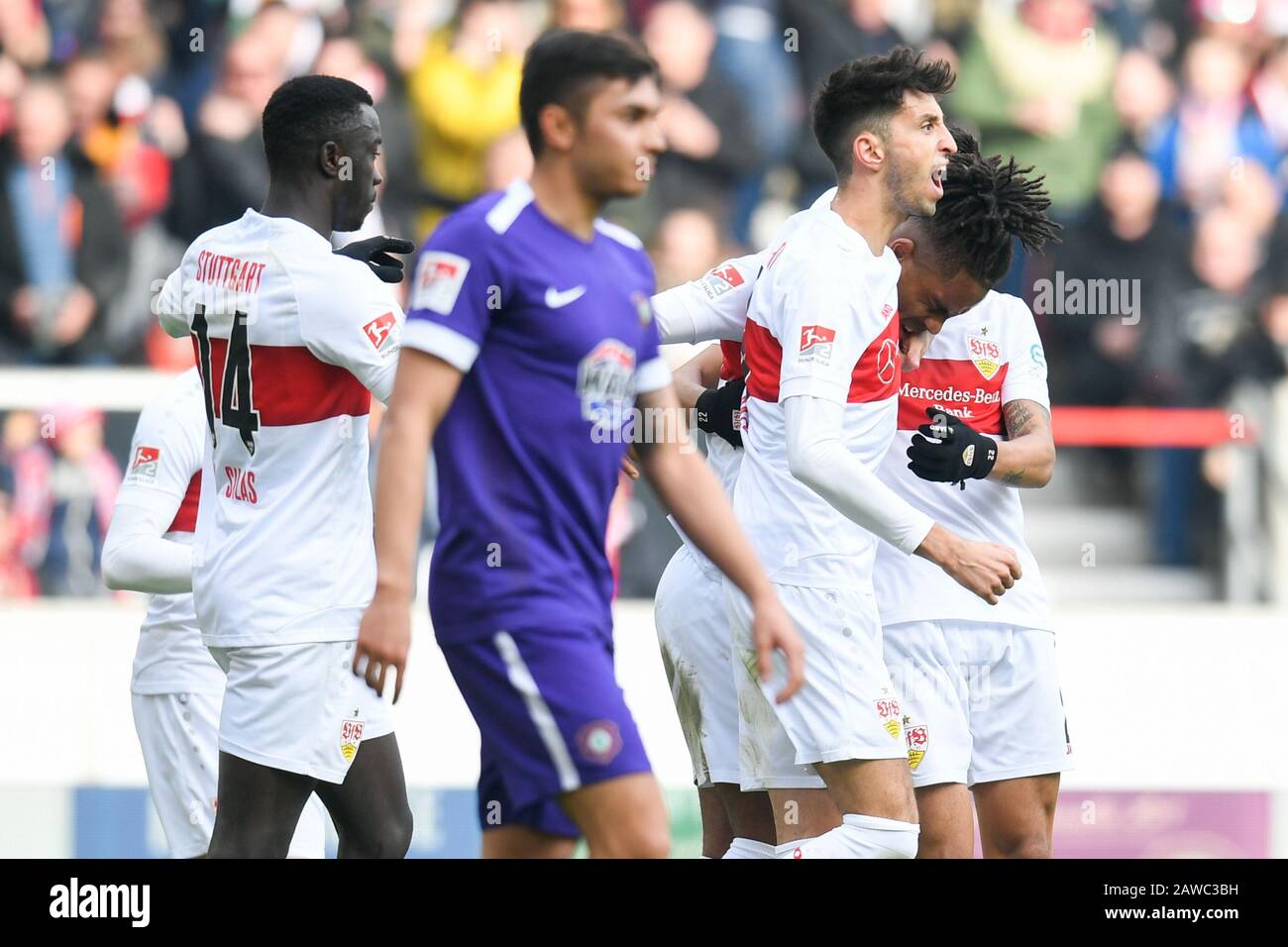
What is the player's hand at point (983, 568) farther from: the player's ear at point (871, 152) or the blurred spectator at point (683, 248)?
the blurred spectator at point (683, 248)

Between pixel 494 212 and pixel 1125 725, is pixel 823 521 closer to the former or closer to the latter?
pixel 494 212

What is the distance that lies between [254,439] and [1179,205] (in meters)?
6.87

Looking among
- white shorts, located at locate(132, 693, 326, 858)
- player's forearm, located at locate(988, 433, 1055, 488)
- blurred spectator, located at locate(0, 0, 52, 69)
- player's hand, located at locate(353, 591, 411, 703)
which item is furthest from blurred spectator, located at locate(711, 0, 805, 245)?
player's hand, located at locate(353, 591, 411, 703)

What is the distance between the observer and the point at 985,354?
6.27 m

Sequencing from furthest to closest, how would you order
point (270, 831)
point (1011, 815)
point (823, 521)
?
point (1011, 815) < point (823, 521) < point (270, 831)

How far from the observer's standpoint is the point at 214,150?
408 inches

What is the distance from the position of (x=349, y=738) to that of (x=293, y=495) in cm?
65

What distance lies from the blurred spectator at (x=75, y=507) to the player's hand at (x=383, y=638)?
5218mm

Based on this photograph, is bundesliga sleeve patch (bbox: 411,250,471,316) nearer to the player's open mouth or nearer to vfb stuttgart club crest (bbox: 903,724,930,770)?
the player's open mouth

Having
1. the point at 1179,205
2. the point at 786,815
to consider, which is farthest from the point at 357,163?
the point at 1179,205

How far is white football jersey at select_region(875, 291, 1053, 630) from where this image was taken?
6.19 meters

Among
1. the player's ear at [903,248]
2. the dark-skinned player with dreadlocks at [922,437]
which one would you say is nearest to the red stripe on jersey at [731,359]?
the dark-skinned player with dreadlocks at [922,437]

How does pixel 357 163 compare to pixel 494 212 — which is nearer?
pixel 494 212

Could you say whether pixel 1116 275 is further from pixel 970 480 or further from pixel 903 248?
pixel 903 248
